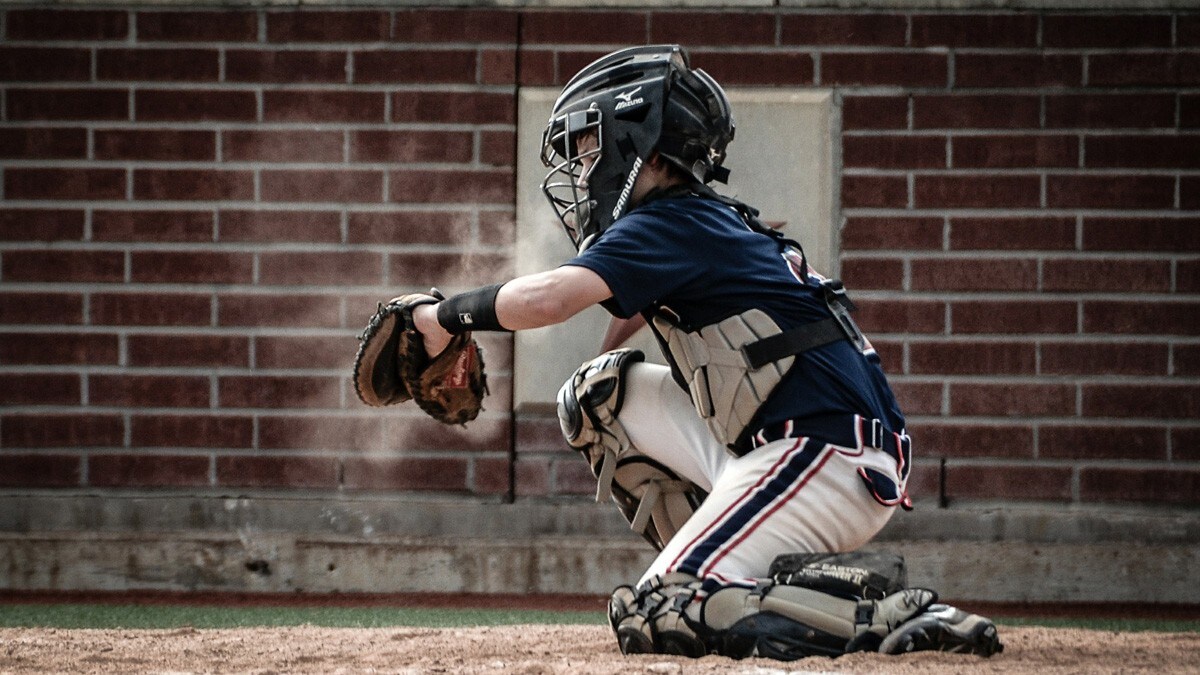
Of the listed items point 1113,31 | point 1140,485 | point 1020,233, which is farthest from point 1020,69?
point 1140,485

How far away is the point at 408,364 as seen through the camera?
161 inches

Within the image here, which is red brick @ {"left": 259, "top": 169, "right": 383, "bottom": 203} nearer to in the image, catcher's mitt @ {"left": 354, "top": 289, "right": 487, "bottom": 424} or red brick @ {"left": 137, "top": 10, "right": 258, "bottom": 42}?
red brick @ {"left": 137, "top": 10, "right": 258, "bottom": 42}

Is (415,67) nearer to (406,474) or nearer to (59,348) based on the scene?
(406,474)

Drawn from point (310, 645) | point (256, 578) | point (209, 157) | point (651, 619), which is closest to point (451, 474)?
point (256, 578)

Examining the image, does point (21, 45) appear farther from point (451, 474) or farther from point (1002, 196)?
point (1002, 196)

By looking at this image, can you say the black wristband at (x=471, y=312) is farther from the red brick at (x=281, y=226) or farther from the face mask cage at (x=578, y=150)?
the red brick at (x=281, y=226)

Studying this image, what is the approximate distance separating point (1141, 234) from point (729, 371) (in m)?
3.45

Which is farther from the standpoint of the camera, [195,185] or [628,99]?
[195,185]

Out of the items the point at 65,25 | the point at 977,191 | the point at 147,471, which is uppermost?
the point at 65,25

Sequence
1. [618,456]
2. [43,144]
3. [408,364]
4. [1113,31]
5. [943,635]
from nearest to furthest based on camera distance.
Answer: [943,635]
[408,364]
[618,456]
[1113,31]
[43,144]

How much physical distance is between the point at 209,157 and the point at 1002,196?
356 centimetres

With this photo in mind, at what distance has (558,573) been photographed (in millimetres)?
6367

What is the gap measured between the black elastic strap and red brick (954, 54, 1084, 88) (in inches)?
122

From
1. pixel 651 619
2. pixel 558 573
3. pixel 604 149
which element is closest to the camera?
pixel 651 619
